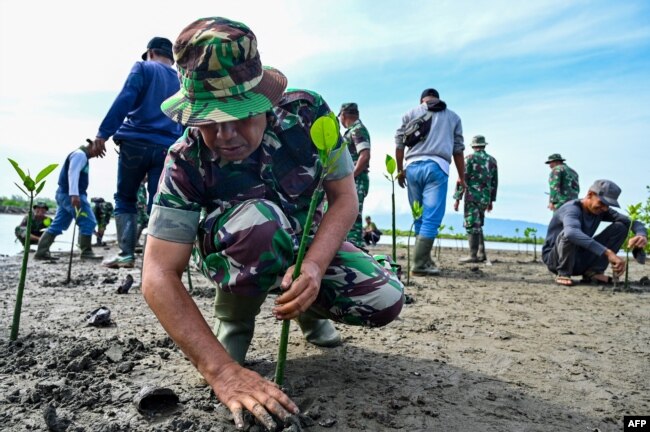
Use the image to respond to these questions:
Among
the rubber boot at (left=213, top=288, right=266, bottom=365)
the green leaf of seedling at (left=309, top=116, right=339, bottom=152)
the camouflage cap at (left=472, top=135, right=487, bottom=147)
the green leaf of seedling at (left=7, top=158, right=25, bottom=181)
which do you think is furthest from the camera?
the camouflage cap at (left=472, top=135, right=487, bottom=147)

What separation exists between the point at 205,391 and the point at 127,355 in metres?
0.58

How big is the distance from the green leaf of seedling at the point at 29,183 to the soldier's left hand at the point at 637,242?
4.94 m

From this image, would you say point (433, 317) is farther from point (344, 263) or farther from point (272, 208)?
point (272, 208)

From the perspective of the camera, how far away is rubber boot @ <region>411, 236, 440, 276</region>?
16.7ft

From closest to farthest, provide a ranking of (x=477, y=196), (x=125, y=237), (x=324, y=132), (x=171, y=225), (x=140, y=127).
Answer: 1. (x=324, y=132)
2. (x=171, y=225)
3. (x=140, y=127)
4. (x=125, y=237)
5. (x=477, y=196)

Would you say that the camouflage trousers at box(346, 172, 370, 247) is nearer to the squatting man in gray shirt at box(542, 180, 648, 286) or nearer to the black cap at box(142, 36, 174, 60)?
the squatting man in gray shirt at box(542, 180, 648, 286)

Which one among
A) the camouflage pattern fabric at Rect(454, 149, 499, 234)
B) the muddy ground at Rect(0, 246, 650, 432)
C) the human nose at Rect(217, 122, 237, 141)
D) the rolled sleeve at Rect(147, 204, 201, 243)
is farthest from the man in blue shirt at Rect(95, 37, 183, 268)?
the camouflage pattern fabric at Rect(454, 149, 499, 234)

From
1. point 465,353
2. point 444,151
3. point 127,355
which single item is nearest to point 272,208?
point 127,355

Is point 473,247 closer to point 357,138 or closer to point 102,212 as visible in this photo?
point 357,138

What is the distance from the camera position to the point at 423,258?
5.22 meters

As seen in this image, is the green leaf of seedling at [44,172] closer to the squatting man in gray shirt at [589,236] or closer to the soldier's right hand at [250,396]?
the soldier's right hand at [250,396]

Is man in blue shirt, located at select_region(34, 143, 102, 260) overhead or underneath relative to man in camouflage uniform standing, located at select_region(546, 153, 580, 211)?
underneath

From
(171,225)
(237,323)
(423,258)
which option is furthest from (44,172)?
(423,258)

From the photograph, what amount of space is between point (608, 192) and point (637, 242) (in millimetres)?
558
